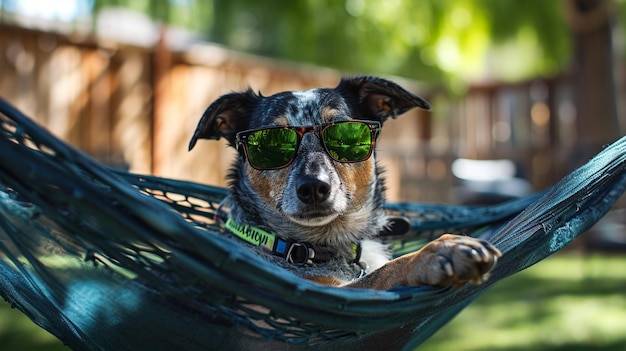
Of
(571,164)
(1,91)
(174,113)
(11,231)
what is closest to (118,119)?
(174,113)

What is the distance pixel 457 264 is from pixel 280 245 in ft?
2.47

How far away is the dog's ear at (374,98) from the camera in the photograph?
237 cm

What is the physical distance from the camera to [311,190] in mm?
2105

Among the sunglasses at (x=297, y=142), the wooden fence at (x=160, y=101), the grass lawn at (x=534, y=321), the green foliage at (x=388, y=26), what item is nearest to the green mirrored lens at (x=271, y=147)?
the sunglasses at (x=297, y=142)

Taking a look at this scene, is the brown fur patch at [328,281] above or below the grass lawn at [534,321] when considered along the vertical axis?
above

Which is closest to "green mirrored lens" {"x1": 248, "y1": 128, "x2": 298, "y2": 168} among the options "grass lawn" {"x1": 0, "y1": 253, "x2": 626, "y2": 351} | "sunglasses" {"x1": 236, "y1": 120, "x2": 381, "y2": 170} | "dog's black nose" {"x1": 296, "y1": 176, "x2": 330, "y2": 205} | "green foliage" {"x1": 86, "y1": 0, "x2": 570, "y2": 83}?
"sunglasses" {"x1": 236, "y1": 120, "x2": 381, "y2": 170}

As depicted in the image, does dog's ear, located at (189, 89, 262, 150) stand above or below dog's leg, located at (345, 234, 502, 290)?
above

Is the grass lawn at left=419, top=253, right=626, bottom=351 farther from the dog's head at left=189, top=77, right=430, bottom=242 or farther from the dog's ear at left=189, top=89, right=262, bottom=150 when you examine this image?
the dog's ear at left=189, top=89, right=262, bottom=150

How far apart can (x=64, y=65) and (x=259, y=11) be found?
5.80ft

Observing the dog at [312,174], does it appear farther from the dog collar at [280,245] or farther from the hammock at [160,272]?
the hammock at [160,272]

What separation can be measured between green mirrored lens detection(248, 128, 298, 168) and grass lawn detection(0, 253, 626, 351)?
→ 78.4 inches

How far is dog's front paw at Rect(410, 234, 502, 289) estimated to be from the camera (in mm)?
1467

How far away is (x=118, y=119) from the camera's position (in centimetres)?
609

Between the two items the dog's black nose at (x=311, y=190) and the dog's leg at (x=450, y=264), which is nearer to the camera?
the dog's leg at (x=450, y=264)
